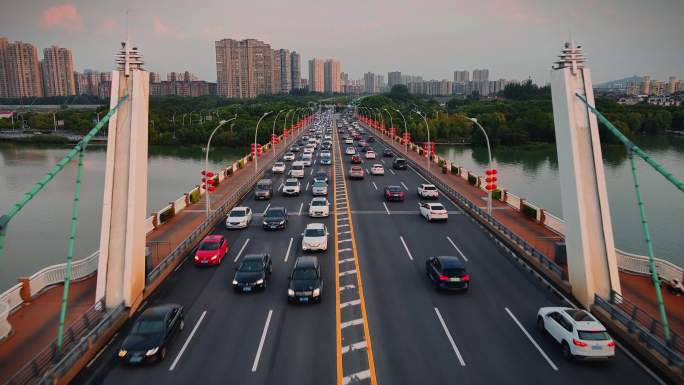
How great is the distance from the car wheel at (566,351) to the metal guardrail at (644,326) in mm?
2636

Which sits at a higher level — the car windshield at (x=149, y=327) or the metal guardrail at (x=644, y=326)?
the car windshield at (x=149, y=327)

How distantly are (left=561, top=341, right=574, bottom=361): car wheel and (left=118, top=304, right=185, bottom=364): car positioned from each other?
13.0 m

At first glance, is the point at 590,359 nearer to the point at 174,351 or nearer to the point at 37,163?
the point at 174,351

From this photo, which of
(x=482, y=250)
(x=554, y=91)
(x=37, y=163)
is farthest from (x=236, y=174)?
(x=37, y=163)

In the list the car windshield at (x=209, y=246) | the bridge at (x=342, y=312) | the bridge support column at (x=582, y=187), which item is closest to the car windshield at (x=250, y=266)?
the bridge at (x=342, y=312)

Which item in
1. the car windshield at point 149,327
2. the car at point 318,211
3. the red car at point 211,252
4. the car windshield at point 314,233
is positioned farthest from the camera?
the car at point 318,211

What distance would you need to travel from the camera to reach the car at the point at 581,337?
15.1 meters

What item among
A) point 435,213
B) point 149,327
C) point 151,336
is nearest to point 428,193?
point 435,213

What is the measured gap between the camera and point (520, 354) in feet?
52.7

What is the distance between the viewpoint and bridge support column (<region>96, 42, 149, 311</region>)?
1908 cm

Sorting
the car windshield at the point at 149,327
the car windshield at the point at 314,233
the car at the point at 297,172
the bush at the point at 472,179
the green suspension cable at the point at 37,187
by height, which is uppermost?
the green suspension cable at the point at 37,187

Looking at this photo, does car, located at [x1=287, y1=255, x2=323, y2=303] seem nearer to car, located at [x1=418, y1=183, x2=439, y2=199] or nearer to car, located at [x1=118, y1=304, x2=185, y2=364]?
car, located at [x1=118, y1=304, x2=185, y2=364]

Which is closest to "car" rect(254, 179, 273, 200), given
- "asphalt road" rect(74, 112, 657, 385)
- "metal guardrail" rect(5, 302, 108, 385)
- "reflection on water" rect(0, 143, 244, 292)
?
"reflection on water" rect(0, 143, 244, 292)

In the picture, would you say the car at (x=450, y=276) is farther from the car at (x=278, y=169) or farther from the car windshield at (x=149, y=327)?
the car at (x=278, y=169)
